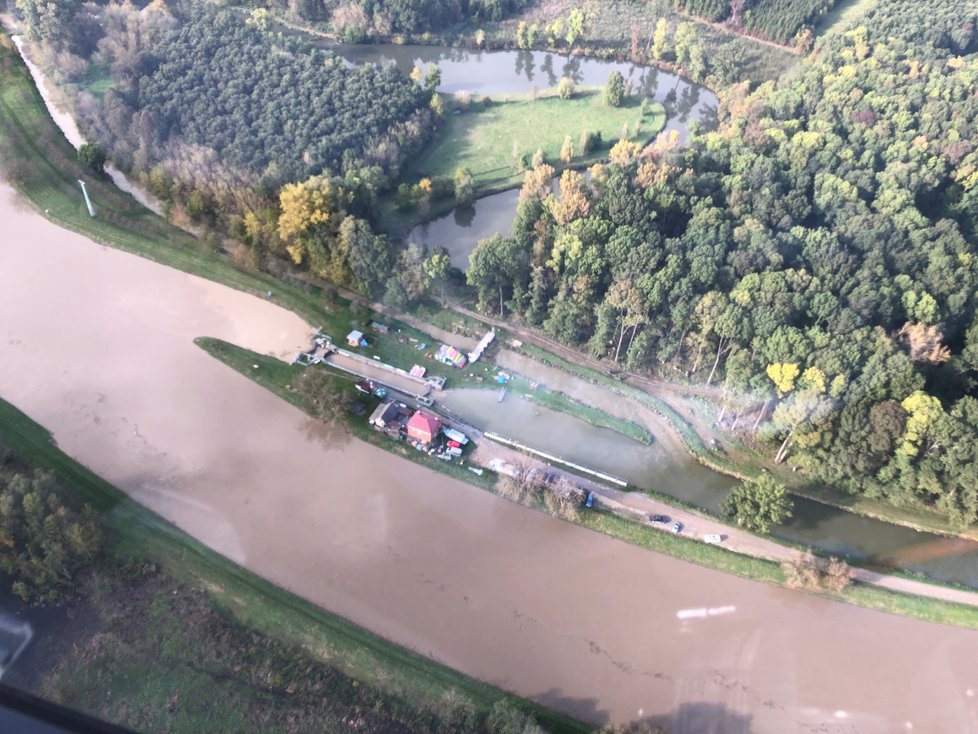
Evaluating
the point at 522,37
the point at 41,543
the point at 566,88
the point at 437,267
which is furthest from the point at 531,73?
the point at 41,543

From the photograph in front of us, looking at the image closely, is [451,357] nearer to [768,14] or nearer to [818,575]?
[818,575]

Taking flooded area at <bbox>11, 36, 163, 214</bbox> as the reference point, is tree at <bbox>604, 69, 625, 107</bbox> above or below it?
above

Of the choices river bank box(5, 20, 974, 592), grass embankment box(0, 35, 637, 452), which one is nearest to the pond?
grass embankment box(0, 35, 637, 452)

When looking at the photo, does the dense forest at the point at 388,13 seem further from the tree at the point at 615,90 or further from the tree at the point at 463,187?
the tree at the point at 463,187

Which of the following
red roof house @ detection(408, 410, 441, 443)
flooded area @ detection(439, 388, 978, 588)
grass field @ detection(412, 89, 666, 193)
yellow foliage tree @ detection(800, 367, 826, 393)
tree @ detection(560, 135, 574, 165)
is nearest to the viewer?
flooded area @ detection(439, 388, 978, 588)

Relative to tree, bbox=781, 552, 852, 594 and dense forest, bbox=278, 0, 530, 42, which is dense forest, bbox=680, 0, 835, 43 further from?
tree, bbox=781, 552, 852, 594

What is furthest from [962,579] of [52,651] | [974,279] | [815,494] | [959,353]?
[52,651]
